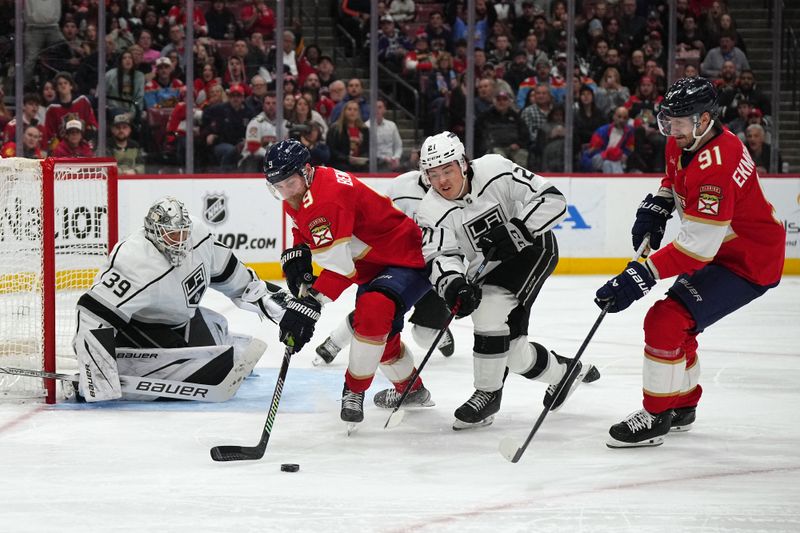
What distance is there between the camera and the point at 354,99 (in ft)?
28.4

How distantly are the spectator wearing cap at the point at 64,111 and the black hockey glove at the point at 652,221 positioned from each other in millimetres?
5222

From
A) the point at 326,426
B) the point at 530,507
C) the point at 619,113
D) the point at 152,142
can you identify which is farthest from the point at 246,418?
the point at 619,113

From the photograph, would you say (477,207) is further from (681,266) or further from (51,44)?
(51,44)

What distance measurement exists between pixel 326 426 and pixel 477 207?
91 centimetres

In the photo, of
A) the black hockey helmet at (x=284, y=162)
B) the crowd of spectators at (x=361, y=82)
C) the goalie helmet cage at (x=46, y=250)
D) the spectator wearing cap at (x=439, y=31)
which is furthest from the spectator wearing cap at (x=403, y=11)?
the black hockey helmet at (x=284, y=162)

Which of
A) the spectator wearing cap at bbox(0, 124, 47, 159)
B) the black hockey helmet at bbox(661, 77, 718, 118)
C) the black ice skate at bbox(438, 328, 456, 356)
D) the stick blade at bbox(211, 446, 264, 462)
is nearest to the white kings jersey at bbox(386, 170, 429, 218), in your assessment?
the black ice skate at bbox(438, 328, 456, 356)

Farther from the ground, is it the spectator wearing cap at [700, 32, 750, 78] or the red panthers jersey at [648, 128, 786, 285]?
the spectator wearing cap at [700, 32, 750, 78]

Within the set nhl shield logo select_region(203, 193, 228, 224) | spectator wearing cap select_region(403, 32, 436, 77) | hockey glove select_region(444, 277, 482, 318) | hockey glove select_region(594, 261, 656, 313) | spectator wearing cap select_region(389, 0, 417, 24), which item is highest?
spectator wearing cap select_region(389, 0, 417, 24)

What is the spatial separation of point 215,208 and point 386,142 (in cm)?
135

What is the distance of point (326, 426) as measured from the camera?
4.00 m

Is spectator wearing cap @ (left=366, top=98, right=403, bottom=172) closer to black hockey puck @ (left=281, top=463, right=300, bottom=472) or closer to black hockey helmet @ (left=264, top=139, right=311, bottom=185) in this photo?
black hockey helmet @ (left=264, top=139, right=311, bottom=185)

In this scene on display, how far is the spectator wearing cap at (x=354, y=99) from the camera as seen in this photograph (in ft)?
28.3

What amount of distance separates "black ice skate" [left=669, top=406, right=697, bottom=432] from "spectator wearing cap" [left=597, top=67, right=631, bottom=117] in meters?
5.17

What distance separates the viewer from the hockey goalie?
4211mm
